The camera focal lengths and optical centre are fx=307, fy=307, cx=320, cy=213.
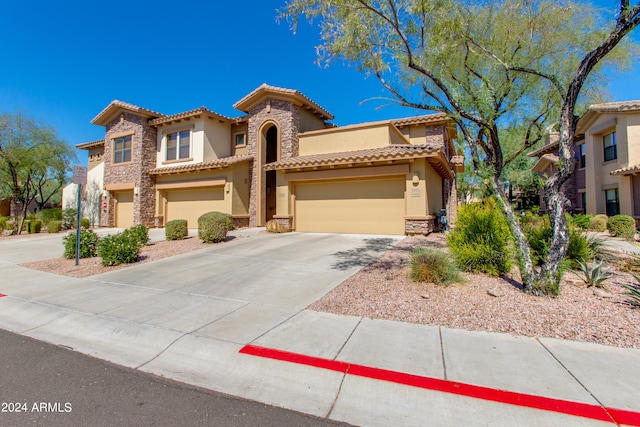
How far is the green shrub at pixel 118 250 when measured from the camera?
9.17m

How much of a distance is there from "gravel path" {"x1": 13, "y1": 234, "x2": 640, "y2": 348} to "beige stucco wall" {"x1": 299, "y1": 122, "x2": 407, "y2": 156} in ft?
30.5

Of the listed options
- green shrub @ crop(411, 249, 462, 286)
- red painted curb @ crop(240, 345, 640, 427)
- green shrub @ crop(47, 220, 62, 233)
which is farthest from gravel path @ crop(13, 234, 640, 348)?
green shrub @ crop(47, 220, 62, 233)

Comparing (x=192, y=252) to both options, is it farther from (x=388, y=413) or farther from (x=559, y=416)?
(x=559, y=416)

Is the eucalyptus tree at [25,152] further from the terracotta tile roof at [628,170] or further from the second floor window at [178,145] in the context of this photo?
the terracotta tile roof at [628,170]

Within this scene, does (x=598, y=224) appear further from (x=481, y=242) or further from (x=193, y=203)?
(x=193, y=203)

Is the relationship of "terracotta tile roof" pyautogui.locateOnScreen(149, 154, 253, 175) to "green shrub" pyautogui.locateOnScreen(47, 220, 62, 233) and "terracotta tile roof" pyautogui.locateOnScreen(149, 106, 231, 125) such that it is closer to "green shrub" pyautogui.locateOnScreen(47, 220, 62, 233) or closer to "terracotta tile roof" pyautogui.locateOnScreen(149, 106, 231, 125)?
"terracotta tile roof" pyautogui.locateOnScreen(149, 106, 231, 125)

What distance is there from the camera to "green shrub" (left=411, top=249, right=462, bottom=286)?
6.58 m

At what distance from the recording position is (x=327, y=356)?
3814 mm

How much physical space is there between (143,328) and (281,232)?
10573 mm

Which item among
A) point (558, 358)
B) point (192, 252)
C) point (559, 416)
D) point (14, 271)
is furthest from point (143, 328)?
point (14, 271)

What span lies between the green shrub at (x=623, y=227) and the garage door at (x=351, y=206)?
11470 mm

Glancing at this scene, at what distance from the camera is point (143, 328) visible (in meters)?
4.82

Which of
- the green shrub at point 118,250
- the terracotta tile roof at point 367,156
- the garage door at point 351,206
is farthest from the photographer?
the garage door at point 351,206

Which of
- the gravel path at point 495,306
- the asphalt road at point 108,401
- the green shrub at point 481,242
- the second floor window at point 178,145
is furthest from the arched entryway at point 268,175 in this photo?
the asphalt road at point 108,401
